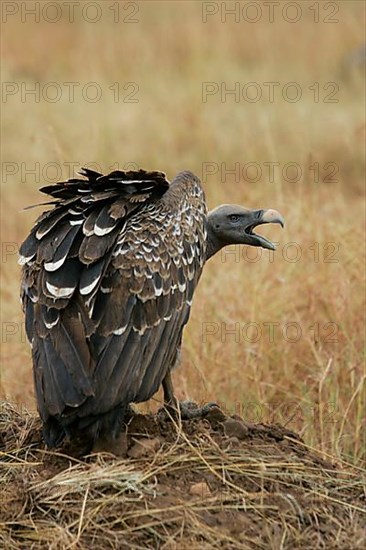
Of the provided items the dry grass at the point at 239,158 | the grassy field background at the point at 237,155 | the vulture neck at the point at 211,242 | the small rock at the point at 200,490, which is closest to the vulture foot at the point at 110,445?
the small rock at the point at 200,490

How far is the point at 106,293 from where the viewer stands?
182 inches

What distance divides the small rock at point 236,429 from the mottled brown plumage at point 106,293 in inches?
12.2

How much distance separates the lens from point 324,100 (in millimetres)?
14695

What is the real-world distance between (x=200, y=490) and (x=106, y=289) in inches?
33.9

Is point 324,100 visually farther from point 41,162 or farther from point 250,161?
point 41,162

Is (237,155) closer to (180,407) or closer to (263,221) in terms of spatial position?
(263,221)

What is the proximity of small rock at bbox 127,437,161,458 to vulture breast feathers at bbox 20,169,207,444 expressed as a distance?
0.64 ft

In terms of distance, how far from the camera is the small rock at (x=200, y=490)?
172 inches

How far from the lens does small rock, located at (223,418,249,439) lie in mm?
4887

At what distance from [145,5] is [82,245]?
57.5 feet

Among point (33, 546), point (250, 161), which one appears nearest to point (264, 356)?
point (33, 546)

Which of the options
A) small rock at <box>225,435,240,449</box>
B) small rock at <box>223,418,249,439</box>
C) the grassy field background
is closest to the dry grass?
the grassy field background

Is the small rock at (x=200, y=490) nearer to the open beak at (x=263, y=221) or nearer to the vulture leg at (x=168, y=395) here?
the vulture leg at (x=168, y=395)

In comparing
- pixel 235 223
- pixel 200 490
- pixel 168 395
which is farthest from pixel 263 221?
pixel 200 490
